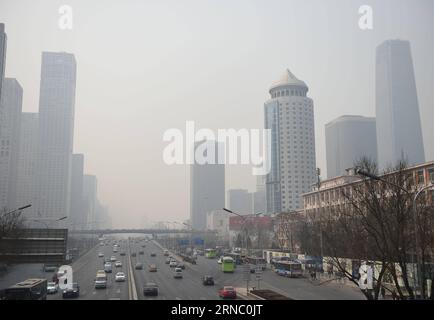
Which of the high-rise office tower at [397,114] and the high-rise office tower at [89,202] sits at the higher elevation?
the high-rise office tower at [397,114]

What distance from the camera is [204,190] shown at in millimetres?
82938

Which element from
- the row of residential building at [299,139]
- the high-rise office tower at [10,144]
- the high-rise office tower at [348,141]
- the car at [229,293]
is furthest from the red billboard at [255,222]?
the high-rise office tower at [10,144]

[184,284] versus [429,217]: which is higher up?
[429,217]

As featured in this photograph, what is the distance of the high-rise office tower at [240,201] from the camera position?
373 ft

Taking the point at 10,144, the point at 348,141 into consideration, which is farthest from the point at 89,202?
the point at 348,141

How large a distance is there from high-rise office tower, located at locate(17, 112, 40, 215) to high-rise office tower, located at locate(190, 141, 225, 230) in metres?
55.3

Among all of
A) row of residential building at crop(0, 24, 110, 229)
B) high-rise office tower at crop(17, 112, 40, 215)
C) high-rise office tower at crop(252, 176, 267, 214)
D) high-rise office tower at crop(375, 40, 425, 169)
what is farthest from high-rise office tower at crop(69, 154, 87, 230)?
high-rise office tower at crop(375, 40, 425, 169)

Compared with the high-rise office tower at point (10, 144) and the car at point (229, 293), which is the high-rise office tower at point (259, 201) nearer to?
the high-rise office tower at point (10, 144)

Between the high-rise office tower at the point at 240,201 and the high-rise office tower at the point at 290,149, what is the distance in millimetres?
6798

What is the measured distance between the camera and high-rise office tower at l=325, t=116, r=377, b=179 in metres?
142
